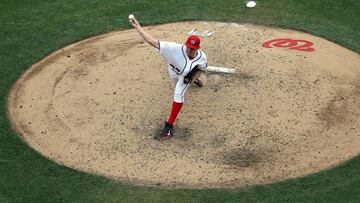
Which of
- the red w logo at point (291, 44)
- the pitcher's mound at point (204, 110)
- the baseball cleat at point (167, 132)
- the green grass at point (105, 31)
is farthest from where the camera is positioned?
the red w logo at point (291, 44)

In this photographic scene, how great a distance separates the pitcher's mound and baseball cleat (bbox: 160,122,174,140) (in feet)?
0.38

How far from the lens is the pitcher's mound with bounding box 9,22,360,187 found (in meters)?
8.47

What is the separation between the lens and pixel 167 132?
8.98m

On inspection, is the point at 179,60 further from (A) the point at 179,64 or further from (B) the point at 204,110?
(B) the point at 204,110

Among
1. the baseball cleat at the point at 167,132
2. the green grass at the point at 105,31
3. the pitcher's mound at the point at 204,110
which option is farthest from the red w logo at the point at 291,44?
the baseball cleat at the point at 167,132

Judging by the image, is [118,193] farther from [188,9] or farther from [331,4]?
[331,4]

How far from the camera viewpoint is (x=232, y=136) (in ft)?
29.5

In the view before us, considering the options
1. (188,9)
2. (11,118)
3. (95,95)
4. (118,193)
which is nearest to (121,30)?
(188,9)

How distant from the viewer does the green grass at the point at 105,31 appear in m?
7.79

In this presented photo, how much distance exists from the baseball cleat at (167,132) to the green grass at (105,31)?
4.11 ft

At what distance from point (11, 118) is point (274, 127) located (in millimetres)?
4421

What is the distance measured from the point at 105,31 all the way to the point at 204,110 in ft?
12.1

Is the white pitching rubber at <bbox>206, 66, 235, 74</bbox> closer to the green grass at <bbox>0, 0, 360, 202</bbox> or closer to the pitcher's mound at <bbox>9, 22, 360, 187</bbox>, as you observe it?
the pitcher's mound at <bbox>9, 22, 360, 187</bbox>

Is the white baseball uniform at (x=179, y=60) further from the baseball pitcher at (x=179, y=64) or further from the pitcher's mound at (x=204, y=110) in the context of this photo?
the pitcher's mound at (x=204, y=110)
